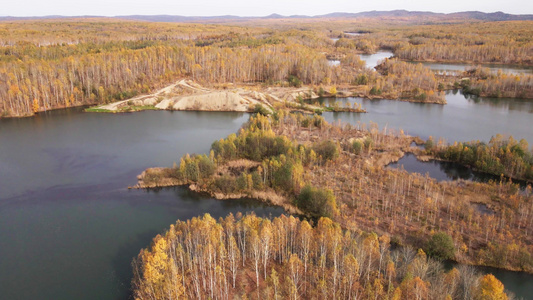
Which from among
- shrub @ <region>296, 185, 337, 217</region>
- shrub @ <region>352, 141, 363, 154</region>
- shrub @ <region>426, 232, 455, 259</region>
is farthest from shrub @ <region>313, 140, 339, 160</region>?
shrub @ <region>426, 232, 455, 259</region>

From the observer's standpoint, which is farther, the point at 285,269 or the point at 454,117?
the point at 454,117

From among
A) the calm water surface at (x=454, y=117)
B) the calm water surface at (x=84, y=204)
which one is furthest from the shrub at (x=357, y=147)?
the calm water surface at (x=84, y=204)

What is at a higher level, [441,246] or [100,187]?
[441,246]

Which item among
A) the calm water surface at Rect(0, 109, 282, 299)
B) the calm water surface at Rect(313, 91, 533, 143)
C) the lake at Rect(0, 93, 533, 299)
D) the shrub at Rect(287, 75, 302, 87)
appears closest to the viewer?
the calm water surface at Rect(0, 109, 282, 299)

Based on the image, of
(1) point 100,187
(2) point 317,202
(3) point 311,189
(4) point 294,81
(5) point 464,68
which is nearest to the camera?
(2) point 317,202

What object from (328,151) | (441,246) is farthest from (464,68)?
(441,246)

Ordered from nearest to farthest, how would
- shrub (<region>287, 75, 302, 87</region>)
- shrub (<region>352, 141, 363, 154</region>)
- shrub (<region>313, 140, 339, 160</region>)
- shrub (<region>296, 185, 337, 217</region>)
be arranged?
1. shrub (<region>296, 185, 337, 217</region>)
2. shrub (<region>313, 140, 339, 160</region>)
3. shrub (<region>352, 141, 363, 154</region>)
4. shrub (<region>287, 75, 302, 87</region>)

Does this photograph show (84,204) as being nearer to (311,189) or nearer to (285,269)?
(311,189)

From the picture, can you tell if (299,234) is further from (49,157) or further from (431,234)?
(49,157)

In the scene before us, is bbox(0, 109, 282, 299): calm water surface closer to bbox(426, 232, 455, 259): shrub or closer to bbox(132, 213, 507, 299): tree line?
bbox(132, 213, 507, 299): tree line
